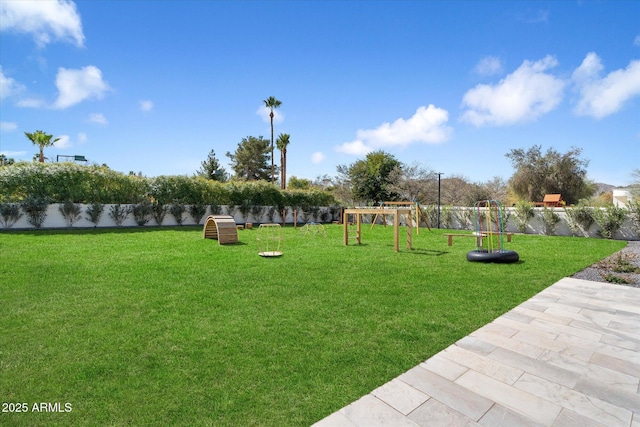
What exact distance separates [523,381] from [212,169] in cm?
3870

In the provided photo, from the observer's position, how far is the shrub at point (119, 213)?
Answer: 49.9 ft

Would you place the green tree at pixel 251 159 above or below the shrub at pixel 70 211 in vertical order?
above

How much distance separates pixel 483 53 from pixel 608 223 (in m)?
8.35

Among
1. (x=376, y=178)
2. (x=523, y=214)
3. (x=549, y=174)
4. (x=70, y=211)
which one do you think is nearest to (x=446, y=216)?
(x=523, y=214)

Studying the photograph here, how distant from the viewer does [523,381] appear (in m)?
2.42

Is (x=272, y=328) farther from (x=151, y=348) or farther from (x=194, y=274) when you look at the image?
(x=194, y=274)

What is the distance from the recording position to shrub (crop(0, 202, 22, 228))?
1232 centimetres

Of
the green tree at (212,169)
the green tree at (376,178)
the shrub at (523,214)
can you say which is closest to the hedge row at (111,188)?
the green tree at (376,178)

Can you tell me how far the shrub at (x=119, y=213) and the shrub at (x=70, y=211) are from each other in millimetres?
1272

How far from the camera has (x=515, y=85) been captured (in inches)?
478

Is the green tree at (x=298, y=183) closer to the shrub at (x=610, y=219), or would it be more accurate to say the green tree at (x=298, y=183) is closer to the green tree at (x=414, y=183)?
the green tree at (x=414, y=183)

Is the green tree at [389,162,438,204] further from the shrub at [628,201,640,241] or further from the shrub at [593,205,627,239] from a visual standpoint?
the shrub at [628,201,640,241]

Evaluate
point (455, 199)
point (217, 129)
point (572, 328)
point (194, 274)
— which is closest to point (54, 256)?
point (194, 274)

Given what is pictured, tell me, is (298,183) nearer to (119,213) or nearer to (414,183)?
(414,183)
